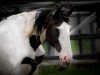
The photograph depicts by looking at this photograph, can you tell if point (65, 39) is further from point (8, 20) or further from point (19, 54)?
point (8, 20)

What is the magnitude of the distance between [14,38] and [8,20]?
9.3 inches

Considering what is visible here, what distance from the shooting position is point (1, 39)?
2492mm

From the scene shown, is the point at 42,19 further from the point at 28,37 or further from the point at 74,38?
Result: the point at 74,38

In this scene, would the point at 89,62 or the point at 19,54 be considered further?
the point at 89,62

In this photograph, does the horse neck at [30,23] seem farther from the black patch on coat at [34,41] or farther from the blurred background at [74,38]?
the blurred background at [74,38]

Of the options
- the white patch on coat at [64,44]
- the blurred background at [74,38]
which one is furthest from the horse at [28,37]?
the blurred background at [74,38]

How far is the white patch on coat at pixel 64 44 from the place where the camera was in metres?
2.37

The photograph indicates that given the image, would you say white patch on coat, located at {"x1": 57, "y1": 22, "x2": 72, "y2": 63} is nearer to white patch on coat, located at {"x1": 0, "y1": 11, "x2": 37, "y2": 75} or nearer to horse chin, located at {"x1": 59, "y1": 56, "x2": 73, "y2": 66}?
horse chin, located at {"x1": 59, "y1": 56, "x2": 73, "y2": 66}

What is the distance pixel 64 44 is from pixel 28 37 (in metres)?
0.34

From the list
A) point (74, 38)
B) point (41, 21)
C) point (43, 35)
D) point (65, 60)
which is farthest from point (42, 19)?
point (74, 38)

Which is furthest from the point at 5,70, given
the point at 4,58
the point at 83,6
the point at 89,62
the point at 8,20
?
the point at 83,6

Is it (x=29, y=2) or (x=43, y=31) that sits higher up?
(x=29, y=2)

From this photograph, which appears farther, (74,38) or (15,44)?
(74,38)

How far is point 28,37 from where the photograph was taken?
2.51 metres
